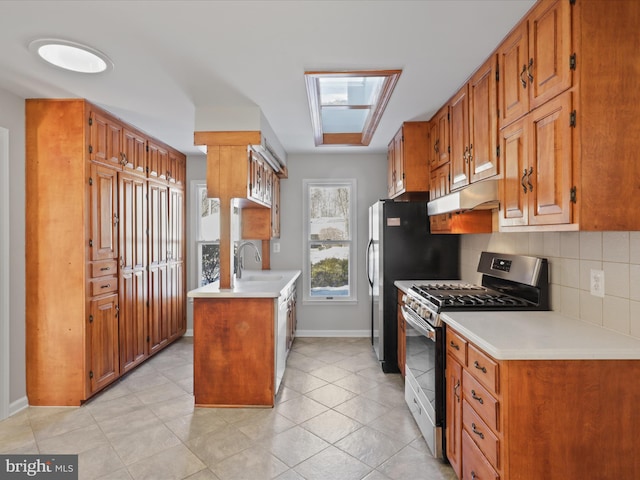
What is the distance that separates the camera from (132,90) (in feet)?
8.79

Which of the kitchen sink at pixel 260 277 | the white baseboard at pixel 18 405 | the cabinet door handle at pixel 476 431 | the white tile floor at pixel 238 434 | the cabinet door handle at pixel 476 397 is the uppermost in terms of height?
the kitchen sink at pixel 260 277

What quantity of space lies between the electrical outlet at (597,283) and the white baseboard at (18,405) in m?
3.84

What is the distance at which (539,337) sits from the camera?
1.63m

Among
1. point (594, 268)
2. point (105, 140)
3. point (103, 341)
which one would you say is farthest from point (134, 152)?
point (594, 268)

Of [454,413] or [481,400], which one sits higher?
[481,400]

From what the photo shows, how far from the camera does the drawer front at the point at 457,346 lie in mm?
1853

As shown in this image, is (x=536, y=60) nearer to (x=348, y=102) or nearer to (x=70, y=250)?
(x=348, y=102)

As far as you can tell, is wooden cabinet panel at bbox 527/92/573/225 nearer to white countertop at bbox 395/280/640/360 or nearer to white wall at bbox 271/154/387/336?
white countertop at bbox 395/280/640/360

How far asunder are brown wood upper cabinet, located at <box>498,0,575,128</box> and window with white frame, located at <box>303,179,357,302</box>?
2925mm

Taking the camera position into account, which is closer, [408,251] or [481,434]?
[481,434]

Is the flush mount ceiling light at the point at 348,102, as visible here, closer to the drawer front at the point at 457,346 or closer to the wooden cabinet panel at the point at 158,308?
the drawer front at the point at 457,346

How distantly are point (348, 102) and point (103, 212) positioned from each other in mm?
2234

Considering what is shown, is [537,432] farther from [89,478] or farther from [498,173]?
[89,478]

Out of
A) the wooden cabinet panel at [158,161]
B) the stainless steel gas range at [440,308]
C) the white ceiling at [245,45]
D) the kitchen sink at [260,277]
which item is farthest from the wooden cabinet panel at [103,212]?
the stainless steel gas range at [440,308]
